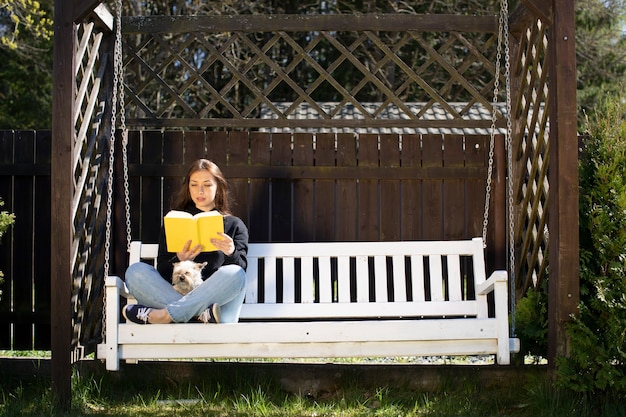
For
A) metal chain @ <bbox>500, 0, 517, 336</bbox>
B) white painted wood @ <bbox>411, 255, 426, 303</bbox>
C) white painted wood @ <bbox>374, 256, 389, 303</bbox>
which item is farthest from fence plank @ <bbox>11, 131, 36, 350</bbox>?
metal chain @ <bbox>500, 0, 517, 336</bbox>

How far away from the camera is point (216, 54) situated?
5.36 meters

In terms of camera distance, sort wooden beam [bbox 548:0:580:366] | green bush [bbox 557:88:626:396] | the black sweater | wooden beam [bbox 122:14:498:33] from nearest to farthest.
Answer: green bush [bbox 557:88:626:396] → wooden beam [bbox 548:0:580:366] → the black sweater → wooden beam [bbox 122:14:498:33]

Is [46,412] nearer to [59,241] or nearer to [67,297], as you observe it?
[67,297]

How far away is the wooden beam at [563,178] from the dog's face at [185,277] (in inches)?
73.2

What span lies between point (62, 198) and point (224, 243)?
87cm

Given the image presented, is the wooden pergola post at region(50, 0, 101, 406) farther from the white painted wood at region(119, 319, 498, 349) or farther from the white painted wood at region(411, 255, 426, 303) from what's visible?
the white painted wood at region(411, 255, 426, 303)

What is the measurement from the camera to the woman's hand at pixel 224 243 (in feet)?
13.2

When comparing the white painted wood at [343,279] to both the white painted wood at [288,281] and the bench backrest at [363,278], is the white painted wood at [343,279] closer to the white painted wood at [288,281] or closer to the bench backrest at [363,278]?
the bench backrest at [363,278]

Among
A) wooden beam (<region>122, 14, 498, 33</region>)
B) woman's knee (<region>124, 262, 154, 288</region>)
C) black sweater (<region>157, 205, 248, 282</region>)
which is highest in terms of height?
wooden beam (<region>122, 14, 498, 33</region>)

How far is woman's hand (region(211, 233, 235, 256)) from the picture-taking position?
4016 mm

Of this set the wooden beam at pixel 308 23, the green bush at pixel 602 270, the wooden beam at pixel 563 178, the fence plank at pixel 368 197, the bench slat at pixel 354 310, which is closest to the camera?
the green bush at pixel 602 270

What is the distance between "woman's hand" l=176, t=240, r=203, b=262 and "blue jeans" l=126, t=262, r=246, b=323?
15 cm

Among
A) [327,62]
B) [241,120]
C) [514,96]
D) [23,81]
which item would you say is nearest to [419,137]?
[514,96]

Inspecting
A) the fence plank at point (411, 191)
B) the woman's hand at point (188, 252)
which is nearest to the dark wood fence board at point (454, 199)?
the fence plank at point (411, 191)
